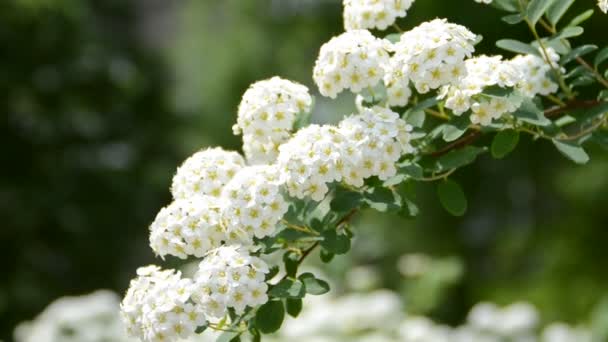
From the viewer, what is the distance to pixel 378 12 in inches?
69.9

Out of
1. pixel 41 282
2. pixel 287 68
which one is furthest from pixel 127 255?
pixel 287 68

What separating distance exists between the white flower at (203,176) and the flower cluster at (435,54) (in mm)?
389

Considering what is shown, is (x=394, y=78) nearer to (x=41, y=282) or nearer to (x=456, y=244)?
(x=456, y=244)

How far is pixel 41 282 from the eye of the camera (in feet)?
28.2

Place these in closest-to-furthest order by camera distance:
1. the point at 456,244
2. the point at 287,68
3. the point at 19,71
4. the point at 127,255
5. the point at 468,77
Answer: the point at 468,77 → the point at 456,244 → the point at 287,68 → the point at 19,71 → the point at 127,255

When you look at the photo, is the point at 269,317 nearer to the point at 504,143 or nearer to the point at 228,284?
the point at 228,284

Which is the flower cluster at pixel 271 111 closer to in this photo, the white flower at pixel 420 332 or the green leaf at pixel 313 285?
the green leaf at pixel 313 285

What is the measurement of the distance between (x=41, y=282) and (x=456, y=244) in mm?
3775

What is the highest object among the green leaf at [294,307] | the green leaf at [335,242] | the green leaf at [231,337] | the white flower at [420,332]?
the white flower at [420,332]

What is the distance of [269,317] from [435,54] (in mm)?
527

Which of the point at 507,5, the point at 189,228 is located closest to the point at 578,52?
the point at 507,5

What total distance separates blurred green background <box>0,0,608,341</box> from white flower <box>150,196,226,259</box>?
4.74 meters

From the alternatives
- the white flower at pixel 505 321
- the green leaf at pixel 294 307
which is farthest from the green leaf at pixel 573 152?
the white flower at pixel 505 321

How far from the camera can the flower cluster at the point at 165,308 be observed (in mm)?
1565
